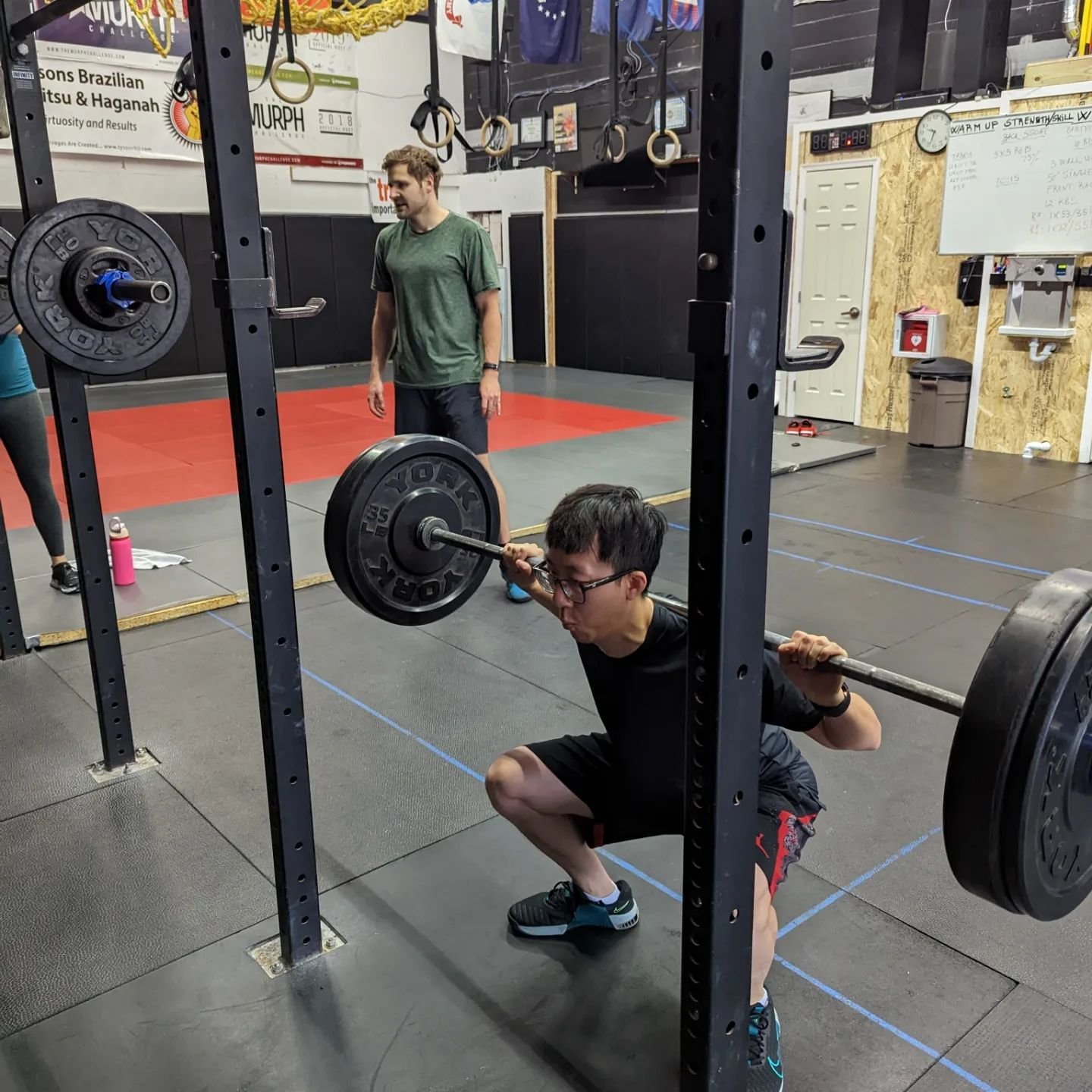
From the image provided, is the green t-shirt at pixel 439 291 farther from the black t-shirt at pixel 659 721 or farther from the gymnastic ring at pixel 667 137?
the gymnastic ring at pixel 667 137

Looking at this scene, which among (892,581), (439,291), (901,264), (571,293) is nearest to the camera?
(439,291)

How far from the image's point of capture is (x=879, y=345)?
6.48 m

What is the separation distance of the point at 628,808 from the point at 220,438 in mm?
5377

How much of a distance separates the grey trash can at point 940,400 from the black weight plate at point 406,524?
474 cm

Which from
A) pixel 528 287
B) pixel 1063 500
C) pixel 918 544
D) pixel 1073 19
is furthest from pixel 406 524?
pixel 528 287

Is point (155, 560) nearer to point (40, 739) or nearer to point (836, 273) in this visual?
point (40, 739)

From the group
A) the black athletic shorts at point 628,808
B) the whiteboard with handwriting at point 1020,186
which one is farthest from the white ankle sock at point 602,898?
the whiteboard with handwriting at point 1020,186

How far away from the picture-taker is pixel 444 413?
3152 millimetres

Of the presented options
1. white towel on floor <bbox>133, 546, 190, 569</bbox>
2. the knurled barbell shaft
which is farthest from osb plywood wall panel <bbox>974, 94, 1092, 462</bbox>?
the knurled barbell shaft

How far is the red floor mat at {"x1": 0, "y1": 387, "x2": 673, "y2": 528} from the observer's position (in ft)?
16.4

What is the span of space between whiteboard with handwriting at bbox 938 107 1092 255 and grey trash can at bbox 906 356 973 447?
673mm

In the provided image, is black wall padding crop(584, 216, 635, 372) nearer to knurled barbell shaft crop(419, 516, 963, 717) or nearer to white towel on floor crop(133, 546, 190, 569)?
white towel on floor crop(133, 546, 190, 569)

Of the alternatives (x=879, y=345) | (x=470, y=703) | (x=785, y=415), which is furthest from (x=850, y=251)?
(x=470, y=703)

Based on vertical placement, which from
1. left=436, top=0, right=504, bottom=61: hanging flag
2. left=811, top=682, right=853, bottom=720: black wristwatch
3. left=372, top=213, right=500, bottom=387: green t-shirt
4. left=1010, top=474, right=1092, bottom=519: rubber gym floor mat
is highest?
left=436, top=0, right=504, bottom=61: hanging flag
